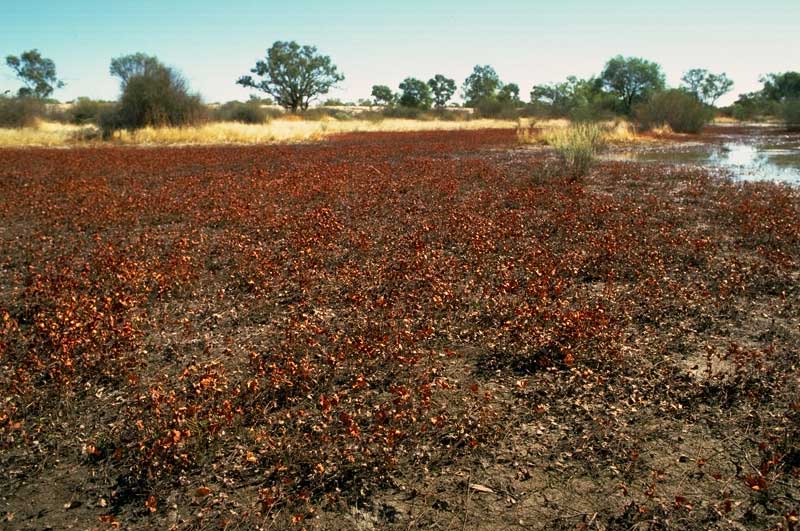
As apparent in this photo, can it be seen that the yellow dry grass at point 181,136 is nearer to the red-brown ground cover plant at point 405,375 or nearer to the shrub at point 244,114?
the shrub at point 244,114

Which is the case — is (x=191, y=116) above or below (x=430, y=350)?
above

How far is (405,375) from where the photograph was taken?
4.83 m

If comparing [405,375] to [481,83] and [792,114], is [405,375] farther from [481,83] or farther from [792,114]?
[481,83]

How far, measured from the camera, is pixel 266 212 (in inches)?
469

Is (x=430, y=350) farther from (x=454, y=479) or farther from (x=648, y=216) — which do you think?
(x=648, y=216)

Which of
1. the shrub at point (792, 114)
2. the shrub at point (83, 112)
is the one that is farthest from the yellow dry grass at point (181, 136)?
the shrub at point (792, 114)

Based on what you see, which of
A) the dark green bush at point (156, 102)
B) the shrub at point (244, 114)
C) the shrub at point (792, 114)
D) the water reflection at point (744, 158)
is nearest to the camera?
the water reflection at point (744, 158)

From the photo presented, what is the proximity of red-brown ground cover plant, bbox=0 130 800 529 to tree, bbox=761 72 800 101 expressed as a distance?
84.5m

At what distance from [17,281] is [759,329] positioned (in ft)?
30.5

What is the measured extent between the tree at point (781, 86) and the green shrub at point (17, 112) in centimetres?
8836

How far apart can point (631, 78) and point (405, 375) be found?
82983 millimetres

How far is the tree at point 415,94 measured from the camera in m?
83.4

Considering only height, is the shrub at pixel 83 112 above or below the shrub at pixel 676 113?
above

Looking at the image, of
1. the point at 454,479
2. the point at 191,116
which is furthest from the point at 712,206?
the point at 191,116
